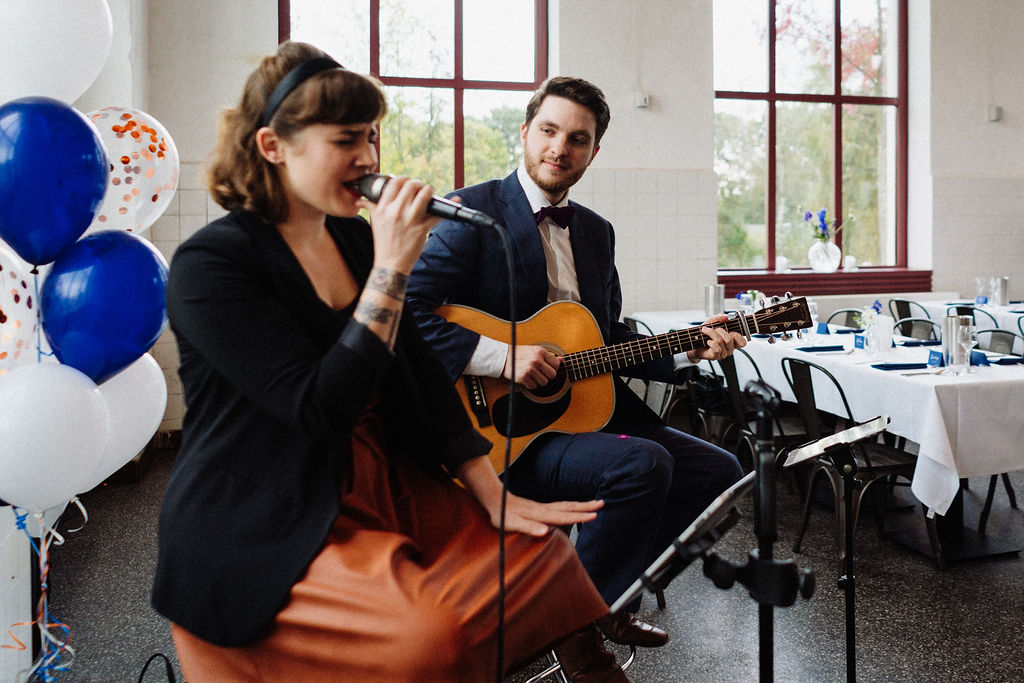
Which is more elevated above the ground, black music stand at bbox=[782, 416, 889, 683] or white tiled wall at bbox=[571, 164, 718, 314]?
white tiled wall at bbox=[571, 164, 718, 314]

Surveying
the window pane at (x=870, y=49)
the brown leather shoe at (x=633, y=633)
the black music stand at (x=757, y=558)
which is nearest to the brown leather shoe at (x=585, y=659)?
the brown leather shoe at (x=633, y=633)

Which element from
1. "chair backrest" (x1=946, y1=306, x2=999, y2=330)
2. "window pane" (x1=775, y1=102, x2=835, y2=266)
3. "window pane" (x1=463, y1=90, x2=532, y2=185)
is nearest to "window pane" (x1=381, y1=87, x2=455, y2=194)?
"window pane" (x1=463, y1=90, x2=532, y2=185)

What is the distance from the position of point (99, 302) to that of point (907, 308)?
6.21 meters

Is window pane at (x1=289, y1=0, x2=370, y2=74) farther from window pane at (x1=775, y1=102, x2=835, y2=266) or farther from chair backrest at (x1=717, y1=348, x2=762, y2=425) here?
chair backrest at (x1=717, y1=348, x2=762, y2=425)

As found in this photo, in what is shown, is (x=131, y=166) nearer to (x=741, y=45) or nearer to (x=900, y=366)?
(x=900, y=366)

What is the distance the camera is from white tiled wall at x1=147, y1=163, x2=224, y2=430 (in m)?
5.93

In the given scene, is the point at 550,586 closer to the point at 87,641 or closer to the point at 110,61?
the point at 87,641

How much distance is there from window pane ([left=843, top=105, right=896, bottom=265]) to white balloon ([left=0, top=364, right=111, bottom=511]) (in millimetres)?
7098

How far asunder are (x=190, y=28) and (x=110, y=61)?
1.07 metres

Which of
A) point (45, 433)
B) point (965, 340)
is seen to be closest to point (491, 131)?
point (965, 340)

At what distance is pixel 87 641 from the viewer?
9.49 feet

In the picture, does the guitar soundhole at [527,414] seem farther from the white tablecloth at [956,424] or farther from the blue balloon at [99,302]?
the white tablecloth at [956,424]

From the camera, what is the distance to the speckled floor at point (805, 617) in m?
2.64

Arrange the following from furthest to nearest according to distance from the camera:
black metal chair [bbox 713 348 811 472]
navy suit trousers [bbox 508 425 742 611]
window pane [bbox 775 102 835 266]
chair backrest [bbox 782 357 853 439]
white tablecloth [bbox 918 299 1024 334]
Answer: window pane [bbox 775 102 835 266] → white tablecloth [bbox 918 299 1024 334] → black metal chair [bbox 713 348 811 472] → chair backrest [bbox 782 357 853 439] → navy suit trousers [bbox 508 425 742 611]
